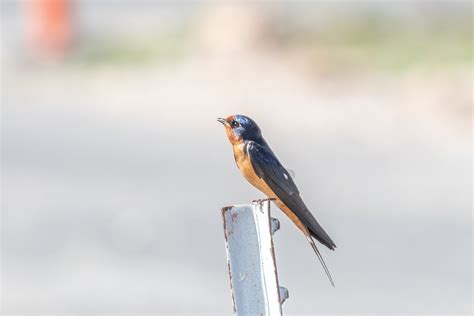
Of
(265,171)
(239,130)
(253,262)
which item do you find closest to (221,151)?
(239,130)

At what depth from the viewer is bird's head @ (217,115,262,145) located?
5184 millimetres

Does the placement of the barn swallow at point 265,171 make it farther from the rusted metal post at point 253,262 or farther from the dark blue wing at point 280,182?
the rusted metal post at point 253,262

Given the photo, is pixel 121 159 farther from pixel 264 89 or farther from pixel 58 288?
pixel 58 288

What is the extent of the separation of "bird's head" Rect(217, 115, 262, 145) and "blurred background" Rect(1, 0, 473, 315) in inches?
197

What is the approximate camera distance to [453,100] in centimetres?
1736

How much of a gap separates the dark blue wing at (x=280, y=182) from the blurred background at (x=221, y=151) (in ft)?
16.5

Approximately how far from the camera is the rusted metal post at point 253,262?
3.78 meters

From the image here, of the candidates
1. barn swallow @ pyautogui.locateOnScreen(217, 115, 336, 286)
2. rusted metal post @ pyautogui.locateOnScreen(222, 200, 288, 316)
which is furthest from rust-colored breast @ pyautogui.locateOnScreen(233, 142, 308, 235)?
rusted metal post @ pyautogui.locateOnScreen(222, 200, 288, 316)

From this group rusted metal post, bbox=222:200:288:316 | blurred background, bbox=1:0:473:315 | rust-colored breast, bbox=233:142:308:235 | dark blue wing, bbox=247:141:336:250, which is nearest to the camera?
rusted metal post, bbox=222:200:288:316

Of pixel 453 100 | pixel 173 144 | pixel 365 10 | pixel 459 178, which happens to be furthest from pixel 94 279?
pixel 365 10

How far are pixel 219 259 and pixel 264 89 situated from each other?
8008 mm

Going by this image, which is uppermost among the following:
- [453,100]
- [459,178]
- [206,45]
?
[206,45]

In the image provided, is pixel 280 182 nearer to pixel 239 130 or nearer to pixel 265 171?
pixel 265 171

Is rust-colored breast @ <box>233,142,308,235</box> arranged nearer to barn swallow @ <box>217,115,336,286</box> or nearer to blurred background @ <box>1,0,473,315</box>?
barn swallow @ <box>217,115,336,286</box>
